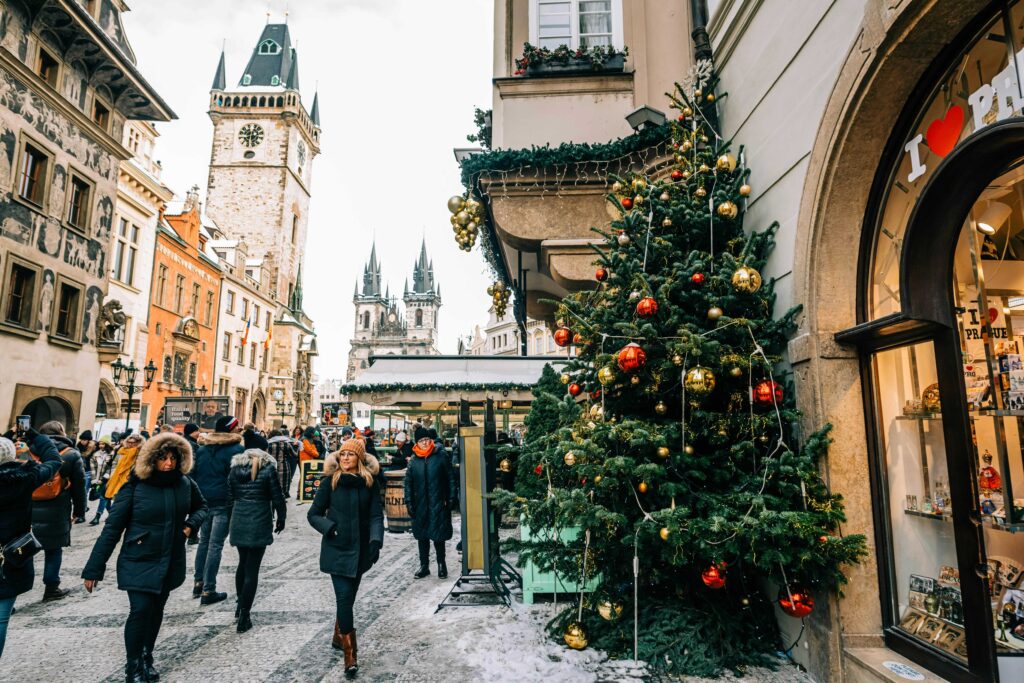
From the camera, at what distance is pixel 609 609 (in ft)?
14.8

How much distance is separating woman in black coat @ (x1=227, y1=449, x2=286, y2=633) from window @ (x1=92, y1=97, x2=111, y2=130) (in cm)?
1905

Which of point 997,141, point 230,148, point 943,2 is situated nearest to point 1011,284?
point 997,141

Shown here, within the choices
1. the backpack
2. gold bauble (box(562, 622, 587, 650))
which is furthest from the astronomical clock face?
gold bauble (box(562, 622, 587, 650))

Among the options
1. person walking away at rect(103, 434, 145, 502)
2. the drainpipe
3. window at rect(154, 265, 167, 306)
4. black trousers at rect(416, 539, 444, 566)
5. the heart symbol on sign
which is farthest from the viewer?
window at rect(154, 265, 167, 306)

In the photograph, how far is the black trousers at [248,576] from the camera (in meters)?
5.50

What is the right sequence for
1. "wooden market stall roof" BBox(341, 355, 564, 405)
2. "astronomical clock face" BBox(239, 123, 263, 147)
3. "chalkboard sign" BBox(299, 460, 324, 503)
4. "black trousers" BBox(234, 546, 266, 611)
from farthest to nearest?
"astronomical clock face" BBox(239, 123, 263, 147) < "chalkboard sign" BBox(299, 460, 324, 503) < "wooden market stall roof" BBox(341, 355, 564, 405) < "black trousers" BBox(234, 546, 266, 611)

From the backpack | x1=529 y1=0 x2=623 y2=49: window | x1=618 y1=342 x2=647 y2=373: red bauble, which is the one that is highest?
x1=529 y1=0 x2=623 y2=49: window

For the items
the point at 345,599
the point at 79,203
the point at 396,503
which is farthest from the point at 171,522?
the point at 79,203

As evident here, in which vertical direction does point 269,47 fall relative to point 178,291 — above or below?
above

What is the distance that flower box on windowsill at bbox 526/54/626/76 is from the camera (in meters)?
7.65

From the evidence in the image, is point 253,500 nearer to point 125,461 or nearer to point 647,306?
point 647,306

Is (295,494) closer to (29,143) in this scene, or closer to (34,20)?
(29,143)

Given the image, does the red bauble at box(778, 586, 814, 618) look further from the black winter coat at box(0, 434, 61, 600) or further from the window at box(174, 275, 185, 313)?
the window at box(174, 275, 185, 313)

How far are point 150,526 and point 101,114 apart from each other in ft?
69.0
